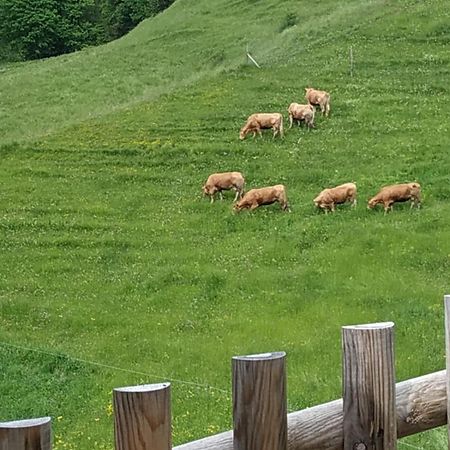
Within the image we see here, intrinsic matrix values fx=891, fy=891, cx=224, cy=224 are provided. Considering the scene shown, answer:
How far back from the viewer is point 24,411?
10.7 metres

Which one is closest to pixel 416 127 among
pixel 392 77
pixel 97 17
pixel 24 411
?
pixel 392 77

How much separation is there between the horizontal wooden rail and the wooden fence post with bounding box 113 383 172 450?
10.3 inches

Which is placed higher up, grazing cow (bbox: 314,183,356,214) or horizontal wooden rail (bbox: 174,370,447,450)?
horizontal wooden rail (bbox: 174,370,447,450)

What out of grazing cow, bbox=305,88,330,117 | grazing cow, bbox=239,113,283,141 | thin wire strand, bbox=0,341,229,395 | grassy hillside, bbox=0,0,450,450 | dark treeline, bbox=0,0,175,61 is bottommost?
thin wire strand, bbox=0,341,229,395

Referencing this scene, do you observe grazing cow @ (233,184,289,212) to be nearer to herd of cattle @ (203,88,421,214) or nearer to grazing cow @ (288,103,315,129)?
herd of cattle @ (203,88,421,214)

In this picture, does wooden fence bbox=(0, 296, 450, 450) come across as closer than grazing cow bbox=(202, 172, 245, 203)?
Yes

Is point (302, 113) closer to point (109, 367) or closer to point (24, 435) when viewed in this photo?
point (109, 367)

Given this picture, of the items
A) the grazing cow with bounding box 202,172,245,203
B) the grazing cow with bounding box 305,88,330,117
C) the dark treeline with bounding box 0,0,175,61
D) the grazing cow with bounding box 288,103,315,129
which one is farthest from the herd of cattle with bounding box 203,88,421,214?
the dark treeline with bounding box 0,0,175,61

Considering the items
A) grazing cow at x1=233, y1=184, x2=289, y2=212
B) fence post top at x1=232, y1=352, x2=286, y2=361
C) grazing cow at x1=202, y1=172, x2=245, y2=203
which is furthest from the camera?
grazing cow at x1=202, y1=172, x2=245, y2=203

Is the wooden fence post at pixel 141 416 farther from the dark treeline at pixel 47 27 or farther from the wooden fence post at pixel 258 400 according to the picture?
the dark treeline at pixel 47 27

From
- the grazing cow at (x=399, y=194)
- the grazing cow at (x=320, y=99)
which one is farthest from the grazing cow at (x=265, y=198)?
the grazing cow at (x=320, y=99)

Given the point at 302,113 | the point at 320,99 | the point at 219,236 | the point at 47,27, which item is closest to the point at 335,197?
the point at 219,236

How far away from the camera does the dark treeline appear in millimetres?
84125

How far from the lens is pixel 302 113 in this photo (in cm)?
2506
